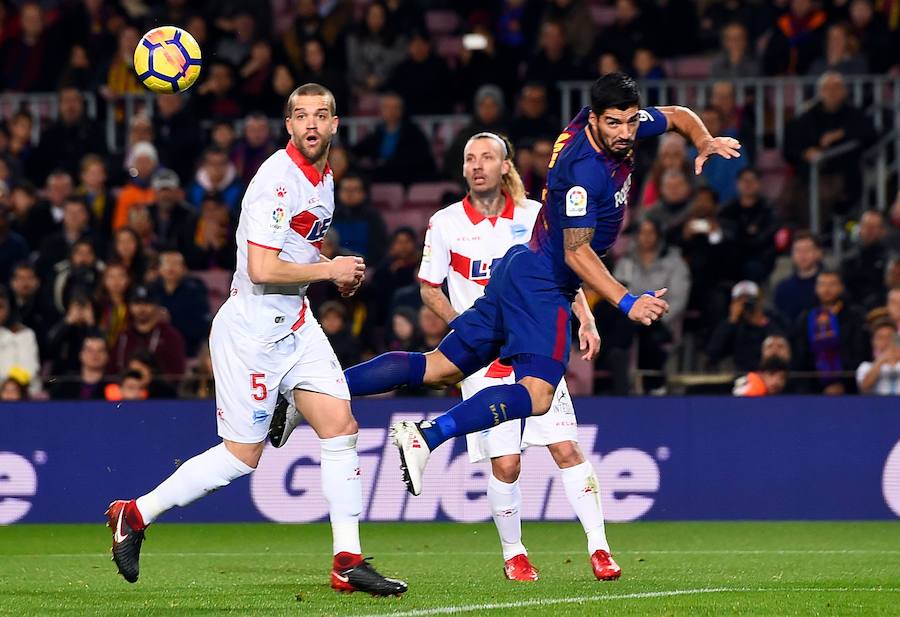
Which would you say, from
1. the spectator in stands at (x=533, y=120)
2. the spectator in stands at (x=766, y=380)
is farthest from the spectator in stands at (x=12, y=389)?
the spectator in stands at (x=766, y=380)

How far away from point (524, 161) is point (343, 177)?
1961 mm

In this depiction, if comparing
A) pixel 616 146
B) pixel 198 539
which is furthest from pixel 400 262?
pixel 616 146

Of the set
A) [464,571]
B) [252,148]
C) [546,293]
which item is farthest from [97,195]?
[546,293]

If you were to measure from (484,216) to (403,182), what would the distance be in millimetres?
8774

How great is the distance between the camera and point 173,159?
1850 centimetres

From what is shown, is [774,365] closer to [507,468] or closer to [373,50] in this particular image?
[507,468]

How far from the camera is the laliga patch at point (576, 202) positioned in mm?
7980

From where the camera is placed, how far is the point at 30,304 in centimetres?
1627

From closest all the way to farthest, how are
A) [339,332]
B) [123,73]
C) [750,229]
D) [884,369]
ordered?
1. [884,369]
2. [339,332]
3. [750,229]
4. [123,73]

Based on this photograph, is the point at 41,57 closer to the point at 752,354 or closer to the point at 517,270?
the point at 752,354

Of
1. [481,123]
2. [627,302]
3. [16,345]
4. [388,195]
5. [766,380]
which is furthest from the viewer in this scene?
[388,195]

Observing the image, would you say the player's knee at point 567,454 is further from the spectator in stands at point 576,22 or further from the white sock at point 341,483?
the spectator in stands at point 576,22

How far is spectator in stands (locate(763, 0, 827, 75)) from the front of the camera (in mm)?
17984

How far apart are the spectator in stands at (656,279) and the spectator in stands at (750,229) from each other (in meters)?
0.72
